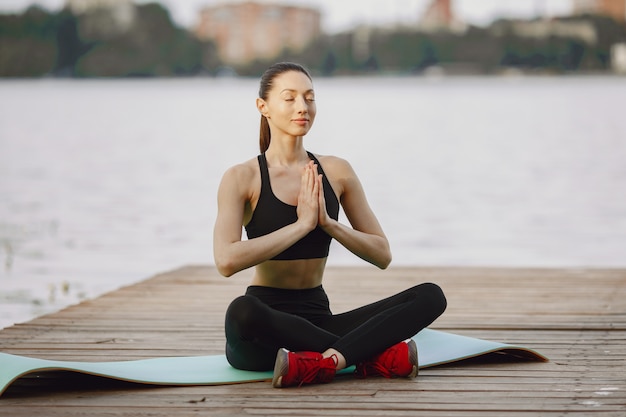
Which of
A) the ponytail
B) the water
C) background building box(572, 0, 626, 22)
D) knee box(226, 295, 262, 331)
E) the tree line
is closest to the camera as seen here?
knee box(226, 295, 262, 331)

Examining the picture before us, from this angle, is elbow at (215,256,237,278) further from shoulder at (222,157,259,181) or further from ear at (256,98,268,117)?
ear at (256,98,268,117)

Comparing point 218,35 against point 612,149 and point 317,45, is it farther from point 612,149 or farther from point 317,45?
point 612,149

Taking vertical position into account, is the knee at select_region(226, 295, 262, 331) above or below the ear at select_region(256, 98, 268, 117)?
below

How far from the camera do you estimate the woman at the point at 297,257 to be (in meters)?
3.49

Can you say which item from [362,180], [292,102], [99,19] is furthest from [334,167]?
[99,19]

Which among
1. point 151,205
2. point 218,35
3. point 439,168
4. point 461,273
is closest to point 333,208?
point 461,273

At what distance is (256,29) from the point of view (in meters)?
71.4

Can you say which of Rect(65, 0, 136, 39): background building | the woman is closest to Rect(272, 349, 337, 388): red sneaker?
the woman

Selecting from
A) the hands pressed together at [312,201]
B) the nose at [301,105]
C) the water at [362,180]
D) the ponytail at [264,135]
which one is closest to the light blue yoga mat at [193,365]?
the hands pressed together at [312,201]

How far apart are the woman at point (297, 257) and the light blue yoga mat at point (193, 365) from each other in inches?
4.5

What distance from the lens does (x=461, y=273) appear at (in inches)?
273

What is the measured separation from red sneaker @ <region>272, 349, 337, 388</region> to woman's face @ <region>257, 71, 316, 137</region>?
2.55 ft

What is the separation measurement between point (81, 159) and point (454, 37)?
45.4 meters

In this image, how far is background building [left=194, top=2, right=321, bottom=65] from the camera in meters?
69.2
